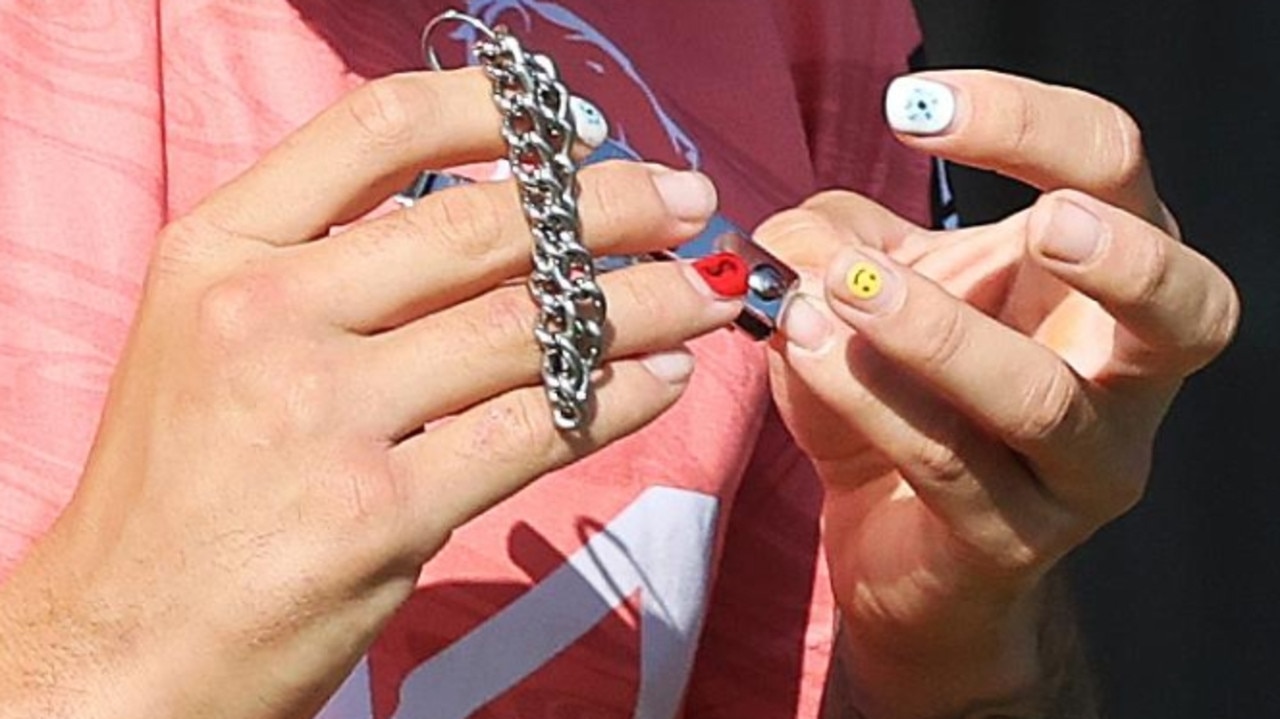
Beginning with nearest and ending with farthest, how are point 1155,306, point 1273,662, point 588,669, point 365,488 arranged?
point 365,488
point 1155,306
point 588,669
point 1273,662

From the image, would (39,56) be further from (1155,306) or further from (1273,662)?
(1273,662)

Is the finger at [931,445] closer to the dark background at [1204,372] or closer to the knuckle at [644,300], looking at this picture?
the knuckle at [644,300]

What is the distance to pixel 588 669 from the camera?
1.07 meters

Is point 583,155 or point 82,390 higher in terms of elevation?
point 583,155


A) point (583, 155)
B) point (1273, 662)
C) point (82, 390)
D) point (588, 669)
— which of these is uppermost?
point (583, 155)

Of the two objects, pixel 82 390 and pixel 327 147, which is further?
pixel 82 390

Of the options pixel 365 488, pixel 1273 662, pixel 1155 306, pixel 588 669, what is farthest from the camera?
pixel 1273 662

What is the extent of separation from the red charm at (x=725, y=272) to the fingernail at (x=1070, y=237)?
11 cm

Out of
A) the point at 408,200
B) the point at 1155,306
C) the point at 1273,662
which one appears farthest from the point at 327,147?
the point at 1273,662

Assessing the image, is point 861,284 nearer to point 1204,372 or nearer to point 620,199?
point 620,199

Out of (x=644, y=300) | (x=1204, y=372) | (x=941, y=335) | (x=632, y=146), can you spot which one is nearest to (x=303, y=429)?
(x=644, y=300)

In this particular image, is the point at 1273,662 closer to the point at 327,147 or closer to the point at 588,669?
the point at 588,669

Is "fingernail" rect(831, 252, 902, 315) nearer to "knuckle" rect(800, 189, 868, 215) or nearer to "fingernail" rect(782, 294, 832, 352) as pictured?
"fingernail" rect(782, 294, 832, 352)

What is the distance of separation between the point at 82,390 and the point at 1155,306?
401 millimetres
